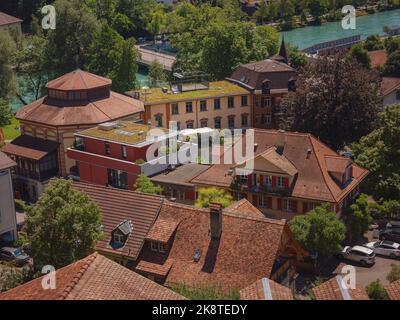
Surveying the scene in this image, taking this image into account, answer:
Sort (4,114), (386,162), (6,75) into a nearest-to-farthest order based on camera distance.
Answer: (386,162) → (4,114) → (6,75)

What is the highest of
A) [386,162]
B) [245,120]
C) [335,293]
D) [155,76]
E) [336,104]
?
[335,293]

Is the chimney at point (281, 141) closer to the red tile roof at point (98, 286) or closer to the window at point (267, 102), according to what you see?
the window at point (267, 102)

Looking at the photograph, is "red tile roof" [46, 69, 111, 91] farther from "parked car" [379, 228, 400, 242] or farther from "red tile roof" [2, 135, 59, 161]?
"parked car" [379, 228, 400, 242]

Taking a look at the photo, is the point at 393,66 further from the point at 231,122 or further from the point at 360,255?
the point at 360,255

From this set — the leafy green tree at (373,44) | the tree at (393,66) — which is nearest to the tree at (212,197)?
the tree at (393,66)

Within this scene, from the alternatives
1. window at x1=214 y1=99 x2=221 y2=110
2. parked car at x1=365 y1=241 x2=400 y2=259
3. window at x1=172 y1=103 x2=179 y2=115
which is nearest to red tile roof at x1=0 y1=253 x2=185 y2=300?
parked car at x1=365 y1=241 x2=400 y2=259

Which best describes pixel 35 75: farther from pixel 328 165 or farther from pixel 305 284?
pixel 305 284

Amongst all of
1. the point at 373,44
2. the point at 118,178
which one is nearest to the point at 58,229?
the point at 118,178
